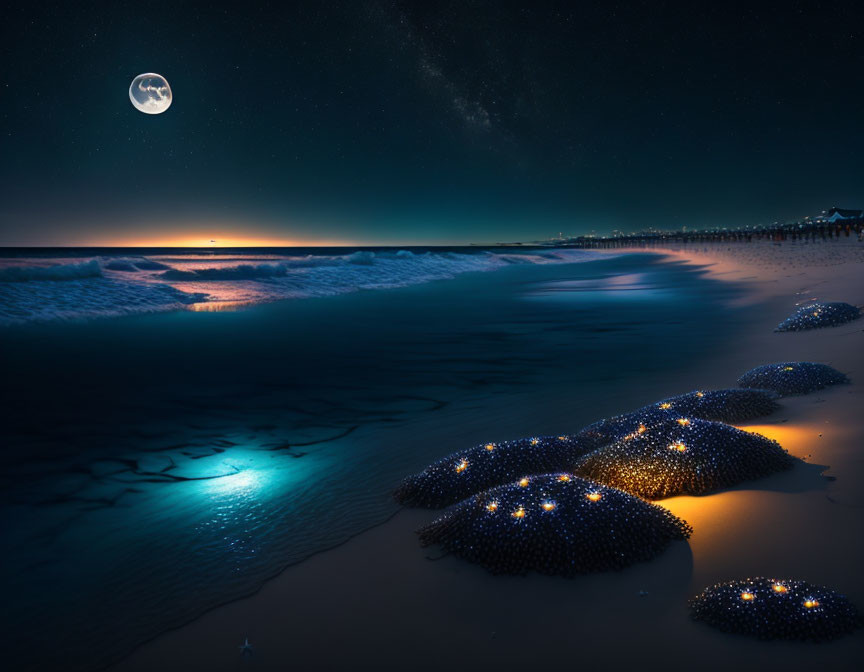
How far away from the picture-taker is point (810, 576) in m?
3.55

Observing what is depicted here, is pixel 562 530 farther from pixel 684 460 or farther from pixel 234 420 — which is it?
pixel 234 420

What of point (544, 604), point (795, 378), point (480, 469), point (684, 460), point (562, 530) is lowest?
point (544, 604)

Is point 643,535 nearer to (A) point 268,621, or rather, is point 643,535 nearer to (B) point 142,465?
(A) point 268,621

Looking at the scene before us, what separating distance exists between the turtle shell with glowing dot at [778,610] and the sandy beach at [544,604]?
0.22 feet

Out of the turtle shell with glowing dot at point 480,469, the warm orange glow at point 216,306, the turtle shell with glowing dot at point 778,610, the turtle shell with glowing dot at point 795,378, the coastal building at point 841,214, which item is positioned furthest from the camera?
the coastal building at point 841,214

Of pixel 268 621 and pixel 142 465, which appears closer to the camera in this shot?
pixel 268 621

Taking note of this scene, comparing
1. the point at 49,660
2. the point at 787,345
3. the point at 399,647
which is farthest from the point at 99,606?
the point at 787,345

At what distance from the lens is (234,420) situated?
9000mm

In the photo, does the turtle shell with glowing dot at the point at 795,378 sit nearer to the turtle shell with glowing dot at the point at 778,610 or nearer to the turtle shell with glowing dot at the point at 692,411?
the turtle shell with glowing dot at the point at 692,411

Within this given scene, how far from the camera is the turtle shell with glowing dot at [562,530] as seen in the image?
393cm

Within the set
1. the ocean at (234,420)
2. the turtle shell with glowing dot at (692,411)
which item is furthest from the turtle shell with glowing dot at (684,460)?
the ocean at (234,420)

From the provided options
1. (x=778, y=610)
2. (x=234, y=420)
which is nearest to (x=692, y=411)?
(x=778, y=610)

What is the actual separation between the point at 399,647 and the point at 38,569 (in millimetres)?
3398

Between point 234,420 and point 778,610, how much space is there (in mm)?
7787
